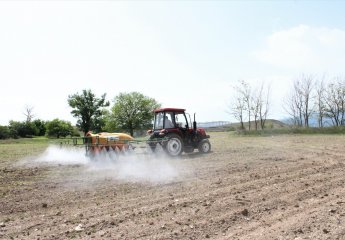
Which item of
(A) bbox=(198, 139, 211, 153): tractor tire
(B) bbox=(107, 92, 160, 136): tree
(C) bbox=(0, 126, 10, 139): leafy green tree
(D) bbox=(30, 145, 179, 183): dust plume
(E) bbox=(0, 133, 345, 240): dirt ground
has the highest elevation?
(B) bbox=(107, 92, 160, 136): tree

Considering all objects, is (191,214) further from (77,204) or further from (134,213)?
(77,204)

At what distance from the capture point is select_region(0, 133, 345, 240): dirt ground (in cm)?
491

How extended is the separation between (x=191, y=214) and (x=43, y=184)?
15.2 ft

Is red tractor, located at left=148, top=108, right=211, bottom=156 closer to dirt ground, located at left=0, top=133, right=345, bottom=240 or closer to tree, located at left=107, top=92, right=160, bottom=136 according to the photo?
dirt ground, located at left=0, top=133, right=345, bottom=240

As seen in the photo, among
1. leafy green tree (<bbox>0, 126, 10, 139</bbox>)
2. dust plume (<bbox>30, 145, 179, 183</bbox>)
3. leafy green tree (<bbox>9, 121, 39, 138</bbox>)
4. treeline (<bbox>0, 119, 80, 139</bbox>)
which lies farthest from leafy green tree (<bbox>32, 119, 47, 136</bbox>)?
dust plume (<bbox>30, 145, 179, 183</bbox>)

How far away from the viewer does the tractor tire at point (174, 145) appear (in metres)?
14.7

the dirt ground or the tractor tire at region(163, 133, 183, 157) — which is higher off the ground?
the tractor tire at region(163, 133, 183, 157)

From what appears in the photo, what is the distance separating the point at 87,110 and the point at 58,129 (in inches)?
265

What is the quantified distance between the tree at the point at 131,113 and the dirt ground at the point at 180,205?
182 feet

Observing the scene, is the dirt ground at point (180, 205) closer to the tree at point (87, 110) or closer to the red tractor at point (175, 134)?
the red tractor at point (175, 134)

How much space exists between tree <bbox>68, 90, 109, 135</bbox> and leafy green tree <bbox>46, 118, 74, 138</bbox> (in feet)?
8.68

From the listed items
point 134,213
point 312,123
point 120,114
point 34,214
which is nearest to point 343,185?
point 134,213

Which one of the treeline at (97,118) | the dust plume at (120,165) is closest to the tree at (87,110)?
the treeline at (97,118)

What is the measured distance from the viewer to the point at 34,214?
593 centimetres
